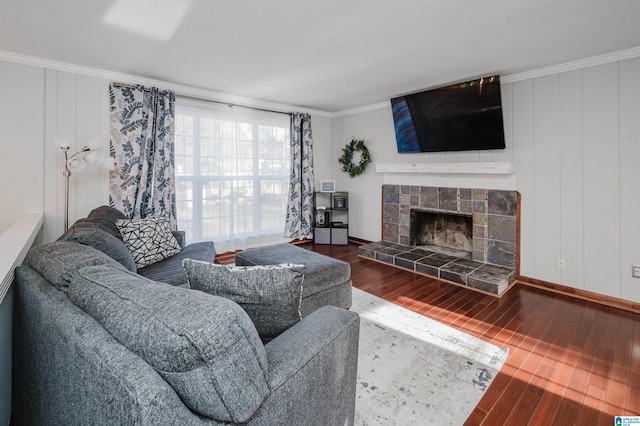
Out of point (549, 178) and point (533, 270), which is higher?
point (549, 178)

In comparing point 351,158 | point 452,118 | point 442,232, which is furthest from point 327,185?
point 452,118

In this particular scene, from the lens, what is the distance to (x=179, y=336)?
680mm

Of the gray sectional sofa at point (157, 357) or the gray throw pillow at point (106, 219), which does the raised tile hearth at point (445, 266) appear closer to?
the gray sectional sofa at point (157, 357)

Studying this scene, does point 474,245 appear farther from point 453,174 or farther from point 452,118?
point 452,118

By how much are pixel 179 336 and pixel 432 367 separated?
1.86m

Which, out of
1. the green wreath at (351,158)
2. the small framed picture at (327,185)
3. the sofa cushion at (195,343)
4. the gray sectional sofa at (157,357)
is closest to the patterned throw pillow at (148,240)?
the gray sectional sofa at (157,357)

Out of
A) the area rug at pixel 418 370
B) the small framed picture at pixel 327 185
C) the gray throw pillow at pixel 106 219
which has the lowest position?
the area rug at pixel 418 370

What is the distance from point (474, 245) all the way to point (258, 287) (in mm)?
3484

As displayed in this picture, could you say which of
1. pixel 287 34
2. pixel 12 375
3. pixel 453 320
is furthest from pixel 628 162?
pixel 12 375

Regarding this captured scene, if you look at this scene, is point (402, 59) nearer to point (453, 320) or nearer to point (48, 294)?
point (453, 320)

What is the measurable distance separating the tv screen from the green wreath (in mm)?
714

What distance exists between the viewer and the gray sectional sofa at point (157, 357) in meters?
0.68

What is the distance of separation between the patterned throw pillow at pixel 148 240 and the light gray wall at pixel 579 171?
367cm

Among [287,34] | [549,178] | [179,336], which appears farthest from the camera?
[549,178]
